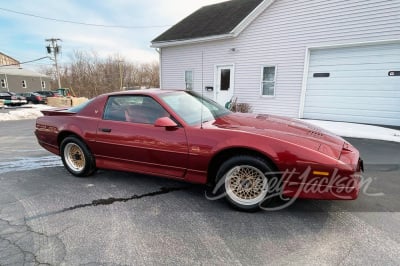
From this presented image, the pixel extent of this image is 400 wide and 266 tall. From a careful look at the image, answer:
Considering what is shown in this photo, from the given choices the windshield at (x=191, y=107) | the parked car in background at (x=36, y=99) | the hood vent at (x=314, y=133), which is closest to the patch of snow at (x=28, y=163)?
the windshield at (x=191, y=107)

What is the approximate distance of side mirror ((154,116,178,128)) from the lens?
2.89 metres

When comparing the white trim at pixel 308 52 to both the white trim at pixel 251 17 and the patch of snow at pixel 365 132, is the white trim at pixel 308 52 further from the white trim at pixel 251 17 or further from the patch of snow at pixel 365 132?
the white trim at pixel 251 17

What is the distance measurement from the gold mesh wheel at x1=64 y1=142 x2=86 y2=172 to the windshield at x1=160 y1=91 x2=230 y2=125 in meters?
1.74

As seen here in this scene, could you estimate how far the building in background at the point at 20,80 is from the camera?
39.9 metres

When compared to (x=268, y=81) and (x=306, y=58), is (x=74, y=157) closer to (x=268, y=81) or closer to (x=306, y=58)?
(x=268, y=81)

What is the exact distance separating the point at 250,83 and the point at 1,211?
880 centimetres

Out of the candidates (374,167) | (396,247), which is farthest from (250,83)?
(396,247)

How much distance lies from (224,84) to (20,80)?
152 feet

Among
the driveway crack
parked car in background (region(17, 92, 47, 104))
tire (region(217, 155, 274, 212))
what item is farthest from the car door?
parked car in background (region(17, 92, 47, 104))

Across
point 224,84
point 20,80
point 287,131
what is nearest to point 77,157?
point 287,131

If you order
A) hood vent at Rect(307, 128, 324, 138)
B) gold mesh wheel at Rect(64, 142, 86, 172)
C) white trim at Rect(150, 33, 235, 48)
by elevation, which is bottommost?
gold mesh wheel at Rect(64, 142, 86, 172)

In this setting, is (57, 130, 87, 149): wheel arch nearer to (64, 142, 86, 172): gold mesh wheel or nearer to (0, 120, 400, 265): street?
(64, 142, 86, 172): gold mesh wheel

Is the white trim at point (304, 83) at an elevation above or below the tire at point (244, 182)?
above

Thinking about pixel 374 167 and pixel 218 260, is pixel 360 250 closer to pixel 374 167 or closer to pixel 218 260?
pixel 218 260
